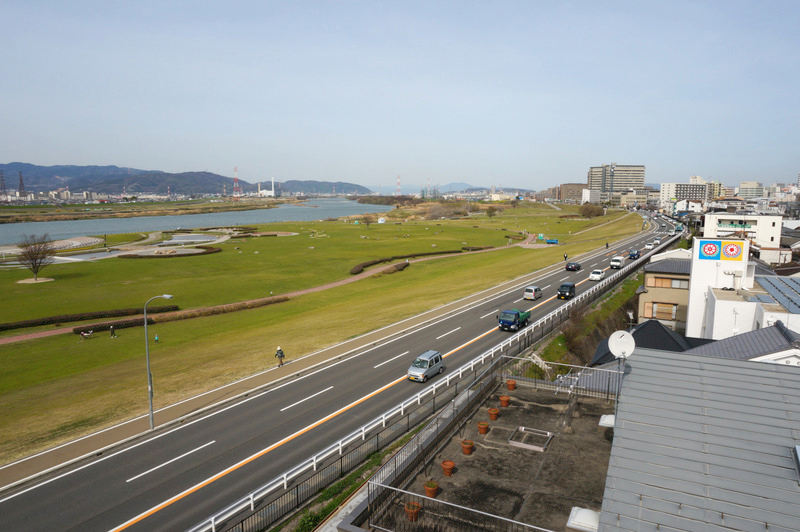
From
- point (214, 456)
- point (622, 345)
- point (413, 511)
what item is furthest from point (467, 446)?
point (214, 456)

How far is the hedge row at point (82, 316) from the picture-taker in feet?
156

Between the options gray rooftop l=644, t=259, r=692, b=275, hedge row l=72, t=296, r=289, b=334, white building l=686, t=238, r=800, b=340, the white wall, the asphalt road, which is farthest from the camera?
gray rooftop l=644, t=259, r=692, b=275

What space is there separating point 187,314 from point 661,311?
2221 inches

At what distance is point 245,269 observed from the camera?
83062 mm

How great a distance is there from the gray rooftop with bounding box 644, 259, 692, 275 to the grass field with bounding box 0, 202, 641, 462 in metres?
21.3

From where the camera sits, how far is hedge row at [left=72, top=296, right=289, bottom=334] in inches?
1856

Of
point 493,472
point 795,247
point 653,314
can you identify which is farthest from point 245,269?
point 795,247

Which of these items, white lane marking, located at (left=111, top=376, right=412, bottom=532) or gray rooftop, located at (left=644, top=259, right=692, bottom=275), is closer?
white lane marking, located at (left=111, top=376, right=412, bottom=532)

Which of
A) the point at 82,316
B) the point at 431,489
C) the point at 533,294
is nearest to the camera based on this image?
the point at 431,489

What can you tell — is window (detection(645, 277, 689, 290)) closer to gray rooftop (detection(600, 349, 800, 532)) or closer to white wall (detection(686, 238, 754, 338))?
white wall (detection(686, 238, 754, 338))

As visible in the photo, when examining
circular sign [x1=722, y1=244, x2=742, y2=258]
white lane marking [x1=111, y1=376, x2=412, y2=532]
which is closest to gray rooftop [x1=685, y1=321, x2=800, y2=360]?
circular sign [x1=722, y1=244, x2=742, y2=258]

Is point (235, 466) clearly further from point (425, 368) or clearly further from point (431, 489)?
point (425, 368)

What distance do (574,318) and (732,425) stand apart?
3259cm

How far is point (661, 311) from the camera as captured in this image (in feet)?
168
